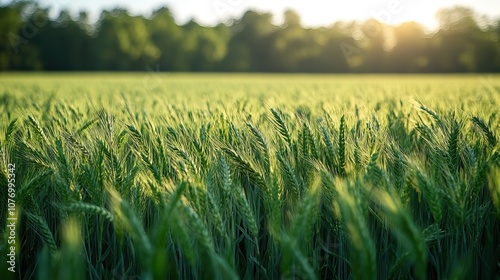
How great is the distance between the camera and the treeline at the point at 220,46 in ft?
132

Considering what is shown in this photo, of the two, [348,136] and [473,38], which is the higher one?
[473,38]

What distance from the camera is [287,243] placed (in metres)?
0.93

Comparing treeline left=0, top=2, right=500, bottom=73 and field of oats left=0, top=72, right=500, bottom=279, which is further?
treeline left=0, top=2, right=500, bottom=73

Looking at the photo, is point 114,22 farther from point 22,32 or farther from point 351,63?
point 351,63


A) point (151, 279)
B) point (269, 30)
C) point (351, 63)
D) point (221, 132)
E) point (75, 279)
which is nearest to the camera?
point (75, 279)

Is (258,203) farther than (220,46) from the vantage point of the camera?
No

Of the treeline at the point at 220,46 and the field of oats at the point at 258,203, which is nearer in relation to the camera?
the field of oats at the point at 258,203

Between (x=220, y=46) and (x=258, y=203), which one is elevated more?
(x=220, y=46)

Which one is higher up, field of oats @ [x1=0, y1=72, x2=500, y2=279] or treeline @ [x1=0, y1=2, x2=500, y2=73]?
treeline @ [x1=0, y1=2, x2=500, y2=73]

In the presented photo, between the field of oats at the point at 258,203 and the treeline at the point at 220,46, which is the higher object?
the treeline at the point at 220,46

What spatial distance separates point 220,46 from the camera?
5047 centimetres

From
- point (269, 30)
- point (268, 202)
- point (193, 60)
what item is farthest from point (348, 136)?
point (269, 30)

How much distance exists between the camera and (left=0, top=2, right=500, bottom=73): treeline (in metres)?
40.2

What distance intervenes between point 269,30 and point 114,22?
74.3 ft
